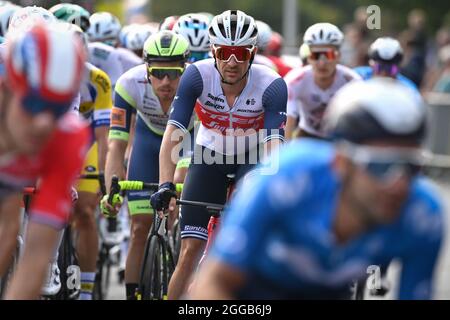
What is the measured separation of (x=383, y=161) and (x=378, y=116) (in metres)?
0.16

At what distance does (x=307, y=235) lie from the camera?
4469mm

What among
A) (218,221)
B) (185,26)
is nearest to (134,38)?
(185,26)

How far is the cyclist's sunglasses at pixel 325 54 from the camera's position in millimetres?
12430

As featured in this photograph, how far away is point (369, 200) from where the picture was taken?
4.35m

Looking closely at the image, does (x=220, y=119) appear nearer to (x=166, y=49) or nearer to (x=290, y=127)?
(x=166, y=49)

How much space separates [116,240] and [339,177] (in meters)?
8.32

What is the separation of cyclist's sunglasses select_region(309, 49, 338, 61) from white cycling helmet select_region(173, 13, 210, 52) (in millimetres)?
1246

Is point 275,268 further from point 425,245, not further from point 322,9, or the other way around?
point 322,9

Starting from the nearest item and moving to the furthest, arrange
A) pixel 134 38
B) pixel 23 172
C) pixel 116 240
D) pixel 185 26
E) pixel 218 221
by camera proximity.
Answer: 1. pixel 23 172
2. pixel 218 221
3. pixel 185 26
4. pixel 116 240
5. pixel 134 38

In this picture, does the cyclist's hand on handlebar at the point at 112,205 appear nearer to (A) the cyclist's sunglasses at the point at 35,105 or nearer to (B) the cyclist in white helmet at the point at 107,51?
(B) the cyclist in white helmet at the point at 107,51

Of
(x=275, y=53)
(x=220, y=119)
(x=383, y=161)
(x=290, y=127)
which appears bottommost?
(x=383, y=161)

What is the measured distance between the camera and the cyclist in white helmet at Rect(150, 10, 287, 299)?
8578mm

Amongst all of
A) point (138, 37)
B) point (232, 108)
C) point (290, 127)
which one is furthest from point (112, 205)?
point (138, 37)

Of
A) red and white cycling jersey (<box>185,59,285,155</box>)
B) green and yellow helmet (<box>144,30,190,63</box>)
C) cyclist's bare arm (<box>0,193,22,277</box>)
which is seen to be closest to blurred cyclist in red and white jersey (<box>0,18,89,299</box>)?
cyclist's bare arm (<box>0,193,22,277</box>)
